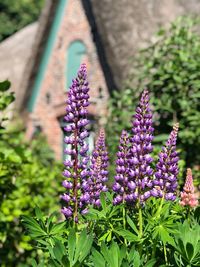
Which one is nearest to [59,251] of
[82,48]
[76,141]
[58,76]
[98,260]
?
[98,260]

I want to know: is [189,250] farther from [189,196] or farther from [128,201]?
[128,201]

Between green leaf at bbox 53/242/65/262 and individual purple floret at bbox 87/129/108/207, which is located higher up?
individual purple floret at bbox 87/129/108/207

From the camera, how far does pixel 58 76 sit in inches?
648

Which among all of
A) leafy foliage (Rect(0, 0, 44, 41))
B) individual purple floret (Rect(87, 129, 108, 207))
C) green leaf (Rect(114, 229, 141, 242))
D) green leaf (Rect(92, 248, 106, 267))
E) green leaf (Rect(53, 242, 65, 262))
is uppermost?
leafy foliage (Rect(0, 0, 44, 41))

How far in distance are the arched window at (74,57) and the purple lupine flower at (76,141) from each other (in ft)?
41.7

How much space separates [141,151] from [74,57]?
43.9ft

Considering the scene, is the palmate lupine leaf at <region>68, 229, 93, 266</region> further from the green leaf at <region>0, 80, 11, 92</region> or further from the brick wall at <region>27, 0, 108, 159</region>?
the brick wall at <region>27, 0, 108, 159</region>

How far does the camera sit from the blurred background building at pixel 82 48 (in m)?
14.4

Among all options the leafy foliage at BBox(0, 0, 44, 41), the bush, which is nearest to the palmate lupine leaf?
the bush

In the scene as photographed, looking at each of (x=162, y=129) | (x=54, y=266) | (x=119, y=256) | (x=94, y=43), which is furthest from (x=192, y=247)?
(x=94, y=43)

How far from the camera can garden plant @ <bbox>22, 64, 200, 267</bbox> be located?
275 centimetres

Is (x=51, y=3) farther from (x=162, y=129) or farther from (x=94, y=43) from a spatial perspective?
(x=162, y=129)

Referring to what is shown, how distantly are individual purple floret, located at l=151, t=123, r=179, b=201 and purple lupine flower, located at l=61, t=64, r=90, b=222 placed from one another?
13.5 inches

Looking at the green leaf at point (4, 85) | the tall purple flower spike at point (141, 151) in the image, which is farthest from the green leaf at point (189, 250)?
the green leaf at point (4, 85)
